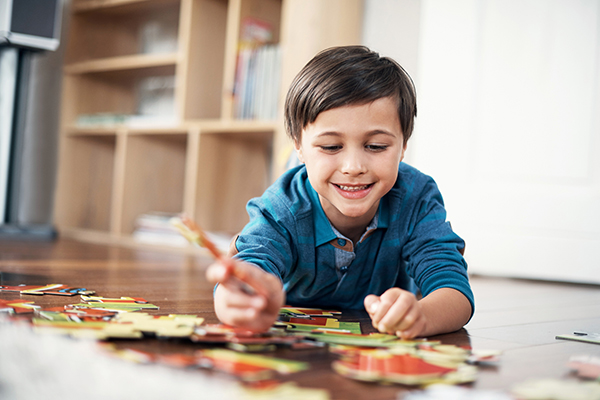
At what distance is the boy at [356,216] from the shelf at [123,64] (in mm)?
1674

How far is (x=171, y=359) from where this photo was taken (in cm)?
56

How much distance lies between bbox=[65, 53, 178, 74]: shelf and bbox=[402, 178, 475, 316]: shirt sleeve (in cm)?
176

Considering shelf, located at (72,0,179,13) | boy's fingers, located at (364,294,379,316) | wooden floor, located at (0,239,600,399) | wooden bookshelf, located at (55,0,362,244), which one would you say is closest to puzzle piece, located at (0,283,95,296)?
wooden floor, located at (0,239,600,399)

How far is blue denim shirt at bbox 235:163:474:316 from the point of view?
3.12 ft

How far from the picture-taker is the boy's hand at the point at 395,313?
28.4 inches

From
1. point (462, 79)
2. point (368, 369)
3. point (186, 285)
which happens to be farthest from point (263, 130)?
point (368, 369)

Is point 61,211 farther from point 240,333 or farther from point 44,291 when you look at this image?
point 240,333

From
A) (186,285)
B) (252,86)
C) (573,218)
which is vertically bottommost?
(186,285)

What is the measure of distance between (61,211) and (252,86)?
1313 millimetres

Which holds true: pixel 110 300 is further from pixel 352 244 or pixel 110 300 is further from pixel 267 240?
pixel 352 244

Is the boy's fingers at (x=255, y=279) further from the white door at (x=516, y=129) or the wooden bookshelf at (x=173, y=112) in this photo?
the white door at (x=516, y=129)

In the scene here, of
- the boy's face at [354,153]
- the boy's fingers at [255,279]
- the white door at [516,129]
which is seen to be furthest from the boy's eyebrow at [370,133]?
the white door at [516,129]

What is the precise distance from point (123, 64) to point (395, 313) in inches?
90.8

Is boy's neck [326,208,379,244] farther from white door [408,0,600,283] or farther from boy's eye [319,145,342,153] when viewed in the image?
white door [408,0,600,283]
